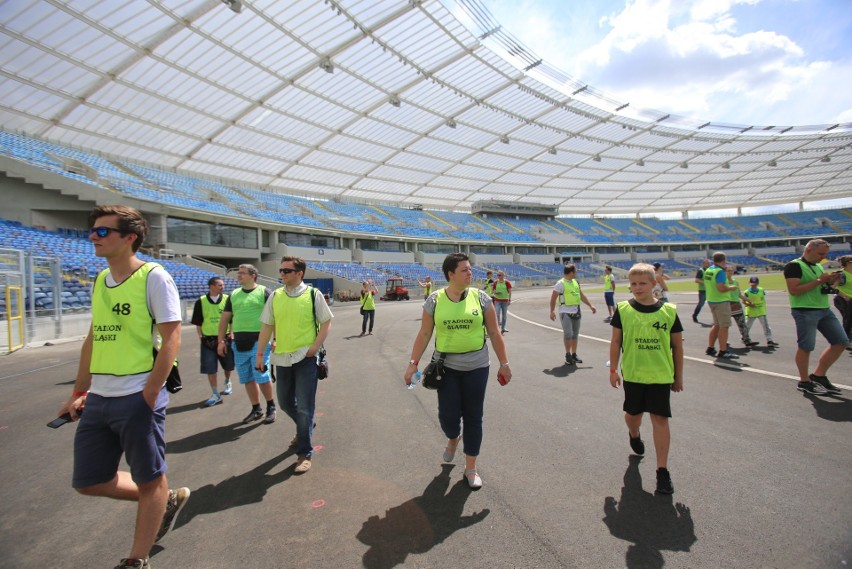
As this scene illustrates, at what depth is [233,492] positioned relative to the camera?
9.17ft

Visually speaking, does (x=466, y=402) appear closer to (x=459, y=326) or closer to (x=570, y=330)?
(x=459, y=326)

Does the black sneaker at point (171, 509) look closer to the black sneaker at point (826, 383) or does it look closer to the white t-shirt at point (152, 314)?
the white t-shirt at point (152, 314)

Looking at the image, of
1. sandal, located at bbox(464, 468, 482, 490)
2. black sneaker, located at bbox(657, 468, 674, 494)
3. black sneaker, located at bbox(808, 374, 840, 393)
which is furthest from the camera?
black sneaker, located at bbox(808, 374, 840, 393)

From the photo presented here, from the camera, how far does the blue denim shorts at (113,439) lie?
1.90 m

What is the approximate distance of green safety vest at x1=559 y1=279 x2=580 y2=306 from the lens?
640cm

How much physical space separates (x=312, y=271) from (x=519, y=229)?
3790 centimetres

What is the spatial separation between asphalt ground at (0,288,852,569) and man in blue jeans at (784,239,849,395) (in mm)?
256

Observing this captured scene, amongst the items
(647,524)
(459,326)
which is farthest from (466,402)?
(647,524)

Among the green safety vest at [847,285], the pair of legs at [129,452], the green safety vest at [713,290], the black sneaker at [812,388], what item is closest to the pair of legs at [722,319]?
the green safety vest at [713,290]

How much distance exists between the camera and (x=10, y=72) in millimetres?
16516

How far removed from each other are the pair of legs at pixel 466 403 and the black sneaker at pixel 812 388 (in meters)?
4.33

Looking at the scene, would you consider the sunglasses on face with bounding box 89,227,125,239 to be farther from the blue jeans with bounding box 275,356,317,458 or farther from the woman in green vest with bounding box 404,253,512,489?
the woman in green vest with bounding box 404,253,512,489

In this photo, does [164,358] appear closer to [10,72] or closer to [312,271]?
[10,72]

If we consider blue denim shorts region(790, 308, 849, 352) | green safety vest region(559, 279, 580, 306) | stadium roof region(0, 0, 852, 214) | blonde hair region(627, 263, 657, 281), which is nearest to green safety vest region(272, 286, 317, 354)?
blonde hair region(627, 263, 657, 281)
